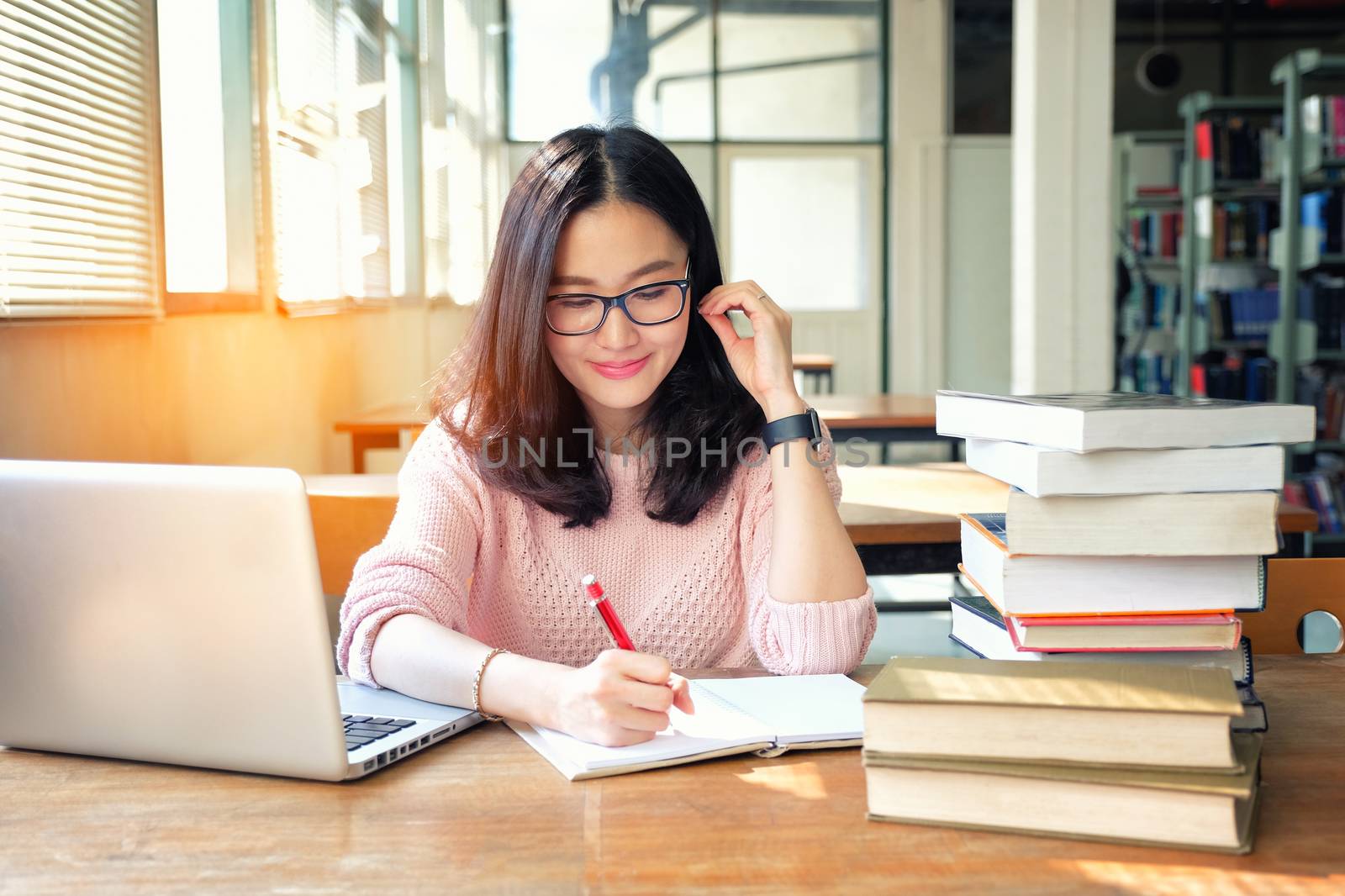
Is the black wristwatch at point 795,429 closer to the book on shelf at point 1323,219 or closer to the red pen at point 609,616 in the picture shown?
the red pen at point 609,616

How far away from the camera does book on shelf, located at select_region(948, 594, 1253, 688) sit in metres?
0.96

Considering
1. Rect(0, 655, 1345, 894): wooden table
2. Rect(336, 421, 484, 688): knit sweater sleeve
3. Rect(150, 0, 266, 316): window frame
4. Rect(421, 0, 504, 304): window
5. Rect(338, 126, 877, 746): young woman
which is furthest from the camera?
Rect(421, 0, 504, 304): window

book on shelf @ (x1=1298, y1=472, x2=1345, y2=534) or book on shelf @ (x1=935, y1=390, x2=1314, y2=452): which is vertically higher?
book on shelf @ (x1=935, y1=390, x2=1314, y2=452)

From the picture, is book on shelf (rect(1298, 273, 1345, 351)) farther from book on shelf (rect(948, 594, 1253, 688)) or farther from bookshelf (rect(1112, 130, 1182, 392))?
book on shelf (rect(948, 594, 1253, 688))

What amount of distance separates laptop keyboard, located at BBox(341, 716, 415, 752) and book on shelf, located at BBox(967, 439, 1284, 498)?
553 millimetres

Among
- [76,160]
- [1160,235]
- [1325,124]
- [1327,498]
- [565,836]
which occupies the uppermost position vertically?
[1325,124]

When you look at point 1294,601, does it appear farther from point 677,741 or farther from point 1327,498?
point 1327,498

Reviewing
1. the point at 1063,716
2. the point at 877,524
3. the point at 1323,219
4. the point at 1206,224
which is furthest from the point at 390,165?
the point at 1063,716

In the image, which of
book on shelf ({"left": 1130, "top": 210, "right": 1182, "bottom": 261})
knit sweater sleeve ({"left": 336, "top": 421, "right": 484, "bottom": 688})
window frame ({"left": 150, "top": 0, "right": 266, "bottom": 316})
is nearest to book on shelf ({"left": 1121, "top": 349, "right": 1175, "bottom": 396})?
book on shelf ({"left": 1130, "top": 210, "right": 1182, "bottom": 261})

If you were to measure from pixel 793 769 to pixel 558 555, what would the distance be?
591mm

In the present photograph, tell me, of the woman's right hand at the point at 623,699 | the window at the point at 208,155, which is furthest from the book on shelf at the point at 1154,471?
the window at the point at 208,155

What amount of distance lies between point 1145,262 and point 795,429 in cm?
680

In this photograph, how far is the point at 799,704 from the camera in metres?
1.06

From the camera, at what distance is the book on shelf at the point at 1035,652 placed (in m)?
0.96
